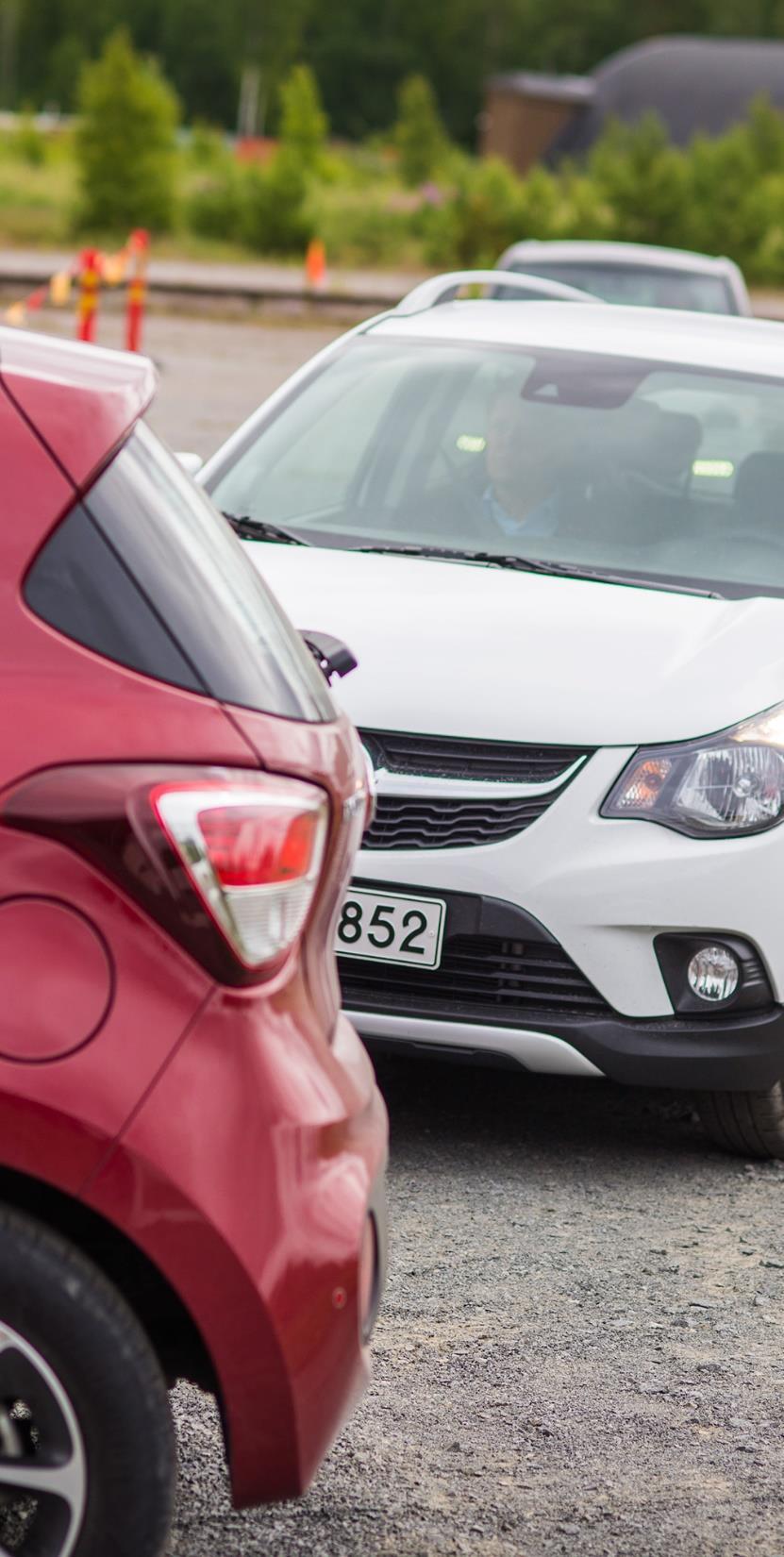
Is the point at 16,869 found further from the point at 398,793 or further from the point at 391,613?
the point at 391,613

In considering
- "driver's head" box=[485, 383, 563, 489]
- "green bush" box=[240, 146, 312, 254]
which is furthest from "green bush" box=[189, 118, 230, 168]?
"driver's head" box=[485, 383, 563, 489]

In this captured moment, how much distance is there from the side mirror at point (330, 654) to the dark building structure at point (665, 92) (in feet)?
173

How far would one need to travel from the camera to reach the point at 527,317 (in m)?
6.05

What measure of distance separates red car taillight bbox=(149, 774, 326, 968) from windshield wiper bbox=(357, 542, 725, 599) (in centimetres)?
271

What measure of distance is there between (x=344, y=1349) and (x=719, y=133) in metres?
56.6

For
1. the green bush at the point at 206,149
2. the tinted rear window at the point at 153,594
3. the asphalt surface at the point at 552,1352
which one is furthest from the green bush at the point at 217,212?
the tinted rear window at the point at 153,594

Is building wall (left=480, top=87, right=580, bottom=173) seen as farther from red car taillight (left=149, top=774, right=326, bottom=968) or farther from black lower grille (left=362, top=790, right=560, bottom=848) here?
red car taillight (left=149, top=774, right=326, bottom=968)

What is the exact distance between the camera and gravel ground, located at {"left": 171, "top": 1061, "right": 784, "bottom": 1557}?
2.97 m

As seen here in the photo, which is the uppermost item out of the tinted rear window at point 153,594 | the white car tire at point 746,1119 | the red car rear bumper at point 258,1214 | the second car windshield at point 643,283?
the second car windshield at point 643,283

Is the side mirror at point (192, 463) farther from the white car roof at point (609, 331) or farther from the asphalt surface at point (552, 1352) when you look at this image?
the asphalt surface at point (552, 1352)

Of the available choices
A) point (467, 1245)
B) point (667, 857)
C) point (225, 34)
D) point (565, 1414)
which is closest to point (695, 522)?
point (667, 857)

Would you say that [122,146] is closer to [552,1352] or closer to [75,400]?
[552,1352]

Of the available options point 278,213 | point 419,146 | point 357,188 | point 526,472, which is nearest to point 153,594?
point 526,472

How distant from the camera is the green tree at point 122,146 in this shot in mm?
36562
